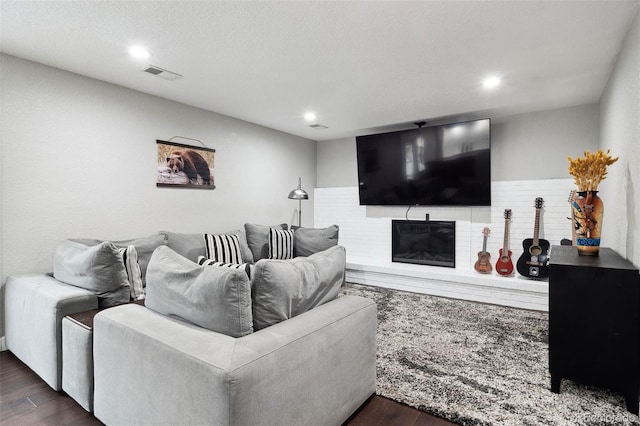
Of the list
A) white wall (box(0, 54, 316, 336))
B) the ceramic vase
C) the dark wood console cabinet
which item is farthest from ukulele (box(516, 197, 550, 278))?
white wall (box(0, 54, 316, 336))

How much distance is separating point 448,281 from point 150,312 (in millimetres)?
3681

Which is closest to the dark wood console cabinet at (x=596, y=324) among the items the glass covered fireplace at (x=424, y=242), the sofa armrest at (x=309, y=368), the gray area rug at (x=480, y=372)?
the gray area rug at (x=480, y=372)

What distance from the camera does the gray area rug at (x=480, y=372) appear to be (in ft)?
6.16

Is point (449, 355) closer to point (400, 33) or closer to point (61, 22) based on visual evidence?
point (400, 33)

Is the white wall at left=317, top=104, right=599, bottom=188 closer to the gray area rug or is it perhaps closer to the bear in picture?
the gray area rug

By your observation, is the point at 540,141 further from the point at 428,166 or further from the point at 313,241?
the point at 313,241

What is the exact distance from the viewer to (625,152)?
2379mm

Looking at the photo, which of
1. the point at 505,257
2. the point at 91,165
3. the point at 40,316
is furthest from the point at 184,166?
the point at 505,257

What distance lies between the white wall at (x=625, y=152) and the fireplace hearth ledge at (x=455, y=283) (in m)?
1.03

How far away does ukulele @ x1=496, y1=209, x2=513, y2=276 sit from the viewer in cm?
416

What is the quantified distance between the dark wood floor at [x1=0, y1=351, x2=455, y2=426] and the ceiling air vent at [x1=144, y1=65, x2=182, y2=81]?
99.1 inches

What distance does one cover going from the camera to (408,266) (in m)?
4.91

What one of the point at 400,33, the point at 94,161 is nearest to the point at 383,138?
the point at 400,33

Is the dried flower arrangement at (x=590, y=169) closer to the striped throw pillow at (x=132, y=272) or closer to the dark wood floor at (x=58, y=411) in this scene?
the dark wood floor at (x=58, y=411)
